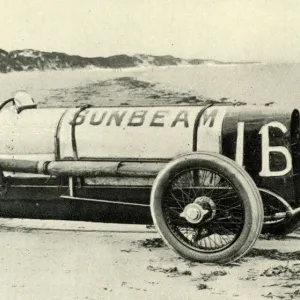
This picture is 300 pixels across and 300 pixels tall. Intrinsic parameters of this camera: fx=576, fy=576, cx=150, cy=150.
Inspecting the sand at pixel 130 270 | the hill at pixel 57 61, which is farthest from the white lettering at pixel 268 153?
the hill at pixel 57 61

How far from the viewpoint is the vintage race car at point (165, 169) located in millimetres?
3473

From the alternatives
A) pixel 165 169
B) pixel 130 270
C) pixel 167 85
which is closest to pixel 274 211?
pixel 165 169

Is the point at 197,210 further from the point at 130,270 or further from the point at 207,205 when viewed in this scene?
the point at 130,270

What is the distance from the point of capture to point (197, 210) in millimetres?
3455

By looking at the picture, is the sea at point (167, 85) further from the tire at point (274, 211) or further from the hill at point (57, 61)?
the tire at point (274, 211)

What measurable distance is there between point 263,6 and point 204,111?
0.98 meters

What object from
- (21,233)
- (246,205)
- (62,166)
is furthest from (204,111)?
(21,233)

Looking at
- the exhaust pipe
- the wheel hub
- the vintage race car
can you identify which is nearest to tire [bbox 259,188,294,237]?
the vintage race car

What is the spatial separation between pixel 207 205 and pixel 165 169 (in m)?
0.34

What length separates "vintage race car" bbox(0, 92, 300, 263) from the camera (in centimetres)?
347

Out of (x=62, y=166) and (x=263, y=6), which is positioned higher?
(x=263, y=6)

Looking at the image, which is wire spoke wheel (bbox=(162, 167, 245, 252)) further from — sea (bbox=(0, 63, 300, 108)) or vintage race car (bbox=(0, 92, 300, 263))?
sea (bbox=(0, 63, 300, 108))

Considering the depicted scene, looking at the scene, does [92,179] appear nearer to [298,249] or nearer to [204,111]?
[204,111]

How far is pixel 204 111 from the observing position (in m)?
3.76
